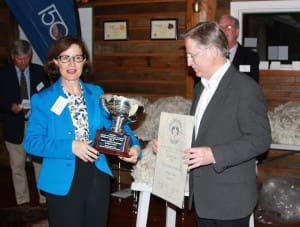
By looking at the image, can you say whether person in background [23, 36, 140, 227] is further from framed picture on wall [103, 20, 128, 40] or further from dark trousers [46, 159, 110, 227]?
framed picture on wall [103, 20, 128, 40]

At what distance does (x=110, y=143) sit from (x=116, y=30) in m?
3.90

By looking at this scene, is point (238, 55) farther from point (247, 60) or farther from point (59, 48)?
point (59, 48)

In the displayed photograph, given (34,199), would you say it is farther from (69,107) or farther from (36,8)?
(69,107)

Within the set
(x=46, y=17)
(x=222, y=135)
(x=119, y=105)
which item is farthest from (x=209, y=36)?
(x=46, y=17)

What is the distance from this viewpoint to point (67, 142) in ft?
6.74

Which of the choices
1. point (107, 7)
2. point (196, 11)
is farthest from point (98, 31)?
point (196, 11)

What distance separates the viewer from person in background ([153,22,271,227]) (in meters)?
1.84

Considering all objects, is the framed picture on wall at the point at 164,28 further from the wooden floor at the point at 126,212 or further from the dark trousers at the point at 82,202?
the dark trousers at the point at 82,202

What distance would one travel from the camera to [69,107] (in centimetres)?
215

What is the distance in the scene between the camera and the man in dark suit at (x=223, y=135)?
72.5 inches

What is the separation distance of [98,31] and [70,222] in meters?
4.08

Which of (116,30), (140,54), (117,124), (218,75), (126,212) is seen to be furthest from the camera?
(116,30)

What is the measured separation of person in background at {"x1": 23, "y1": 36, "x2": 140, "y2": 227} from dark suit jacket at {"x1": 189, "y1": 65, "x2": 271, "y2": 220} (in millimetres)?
398

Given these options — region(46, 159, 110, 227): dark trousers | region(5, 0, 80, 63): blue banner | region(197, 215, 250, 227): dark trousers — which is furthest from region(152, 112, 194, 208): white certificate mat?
region(5, 0, 80, 63): blue banner
